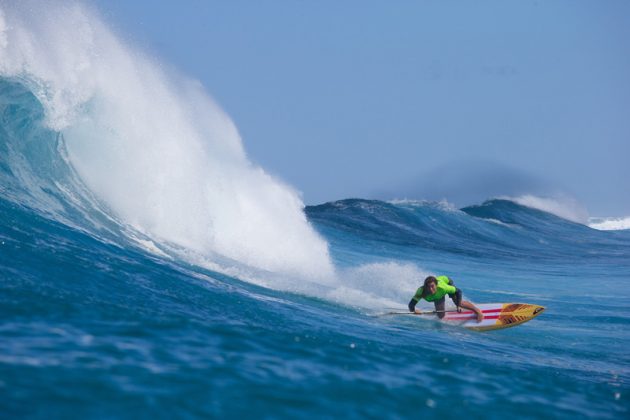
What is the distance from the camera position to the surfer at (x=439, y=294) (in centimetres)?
990

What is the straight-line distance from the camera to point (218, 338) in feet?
18.5

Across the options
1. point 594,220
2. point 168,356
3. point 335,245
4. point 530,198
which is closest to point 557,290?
point 335,245

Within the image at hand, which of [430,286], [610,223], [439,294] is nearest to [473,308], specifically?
[439,294]

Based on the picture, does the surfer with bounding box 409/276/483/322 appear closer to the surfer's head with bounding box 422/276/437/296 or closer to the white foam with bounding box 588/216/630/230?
the surfer's head with bounding box 422/276/437/296

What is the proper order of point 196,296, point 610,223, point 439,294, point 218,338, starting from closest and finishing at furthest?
point 218,338 < point 196,296 < point 439,294 < point 610,223

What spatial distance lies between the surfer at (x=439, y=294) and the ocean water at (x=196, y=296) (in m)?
0.58

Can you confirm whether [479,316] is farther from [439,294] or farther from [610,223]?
[610,223]

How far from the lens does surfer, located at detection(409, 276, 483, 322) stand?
990cm

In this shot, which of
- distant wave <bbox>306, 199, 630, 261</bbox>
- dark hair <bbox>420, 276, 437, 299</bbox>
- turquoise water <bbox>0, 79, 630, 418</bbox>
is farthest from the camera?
distant wave <bbox>306, 199, 630, 261</bbox>

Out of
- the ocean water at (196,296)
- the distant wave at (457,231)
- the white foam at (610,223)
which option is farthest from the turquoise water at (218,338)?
the white foam at (610,223)

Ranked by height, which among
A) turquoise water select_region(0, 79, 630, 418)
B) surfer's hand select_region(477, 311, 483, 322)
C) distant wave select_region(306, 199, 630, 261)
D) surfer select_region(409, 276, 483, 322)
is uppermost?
distant wave select_region(306, 199, 630, 261)

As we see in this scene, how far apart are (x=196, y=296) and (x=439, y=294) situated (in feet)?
13.7

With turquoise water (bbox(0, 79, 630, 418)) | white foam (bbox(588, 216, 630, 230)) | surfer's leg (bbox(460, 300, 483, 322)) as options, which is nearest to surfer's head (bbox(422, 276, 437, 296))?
surfer's leg (bbox(460, 300, 483, 322))

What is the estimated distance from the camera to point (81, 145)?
43.2ft
